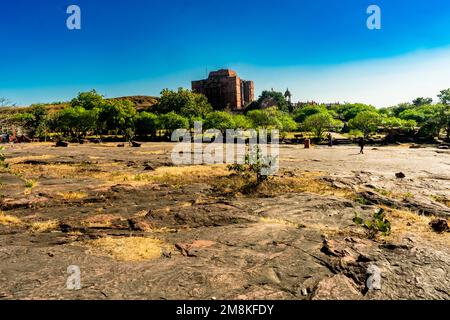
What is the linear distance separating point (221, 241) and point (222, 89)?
4450 inches

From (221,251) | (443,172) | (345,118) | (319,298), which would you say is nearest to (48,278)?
(221,251)

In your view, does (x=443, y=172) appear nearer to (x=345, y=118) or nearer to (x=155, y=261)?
(x=155, y=261)

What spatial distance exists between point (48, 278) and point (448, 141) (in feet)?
171

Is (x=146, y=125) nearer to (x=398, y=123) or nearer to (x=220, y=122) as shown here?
(x=220, y=122)

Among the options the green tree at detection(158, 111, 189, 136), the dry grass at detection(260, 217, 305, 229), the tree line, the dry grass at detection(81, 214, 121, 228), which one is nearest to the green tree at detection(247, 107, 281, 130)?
the tree line

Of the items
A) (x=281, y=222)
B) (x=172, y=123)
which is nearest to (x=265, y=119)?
(x=172, y=123)

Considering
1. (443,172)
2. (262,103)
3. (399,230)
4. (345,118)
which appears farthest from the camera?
(262,103)

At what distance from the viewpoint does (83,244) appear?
25.6ft

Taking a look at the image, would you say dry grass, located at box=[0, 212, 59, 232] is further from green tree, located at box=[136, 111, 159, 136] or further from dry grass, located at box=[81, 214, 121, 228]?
green tree, located at box=[136, 111, 159, 136]

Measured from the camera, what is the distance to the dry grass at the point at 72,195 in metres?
12.8

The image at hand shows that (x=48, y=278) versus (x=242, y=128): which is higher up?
(x=242, y=128)

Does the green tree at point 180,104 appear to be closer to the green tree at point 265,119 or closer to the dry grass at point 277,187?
the green tree at point 265,119

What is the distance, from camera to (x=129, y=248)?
7551mm

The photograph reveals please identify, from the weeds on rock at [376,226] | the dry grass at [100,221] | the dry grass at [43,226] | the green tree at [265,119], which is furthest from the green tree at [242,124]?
the weeds on rock at [376,226]
